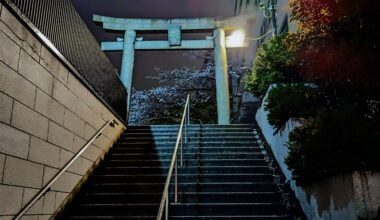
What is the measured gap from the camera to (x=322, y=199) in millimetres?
4324

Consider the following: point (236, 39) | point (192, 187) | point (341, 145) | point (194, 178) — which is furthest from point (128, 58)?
point (341, 145)

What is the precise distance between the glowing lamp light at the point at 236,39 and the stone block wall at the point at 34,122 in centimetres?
1009

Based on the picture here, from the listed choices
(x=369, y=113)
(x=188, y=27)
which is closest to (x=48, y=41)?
(x=369, y=113)

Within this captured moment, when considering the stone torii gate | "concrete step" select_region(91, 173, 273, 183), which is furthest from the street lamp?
"concrete step" select_region(91, 173, 273, 183)

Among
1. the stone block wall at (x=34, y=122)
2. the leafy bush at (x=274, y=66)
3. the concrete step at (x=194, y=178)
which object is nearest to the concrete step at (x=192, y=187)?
the concrete step at (x=194, y=178)

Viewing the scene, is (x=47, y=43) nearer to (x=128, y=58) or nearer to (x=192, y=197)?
(x=192, y=197)

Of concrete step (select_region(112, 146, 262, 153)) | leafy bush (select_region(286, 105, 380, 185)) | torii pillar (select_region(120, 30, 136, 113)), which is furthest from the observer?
torii pillar (select_region(120, 30, 136, 113))

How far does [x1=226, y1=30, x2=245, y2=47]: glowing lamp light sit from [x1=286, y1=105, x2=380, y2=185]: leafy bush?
11.5 metres

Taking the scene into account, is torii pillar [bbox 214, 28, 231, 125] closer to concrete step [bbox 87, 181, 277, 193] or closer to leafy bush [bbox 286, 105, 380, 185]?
concrete step [bbox 87, 181, 277, 193]

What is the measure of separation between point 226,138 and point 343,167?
4896 mm

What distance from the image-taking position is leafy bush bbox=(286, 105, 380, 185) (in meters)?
3.71

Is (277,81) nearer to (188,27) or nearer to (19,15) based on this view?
(19,15)

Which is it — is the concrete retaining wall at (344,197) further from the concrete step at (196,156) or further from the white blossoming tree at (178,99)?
the white blossoming tree at (178,99)

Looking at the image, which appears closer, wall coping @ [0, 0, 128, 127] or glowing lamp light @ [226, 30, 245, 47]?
wall coping @ [0, 0, 128, 127]
